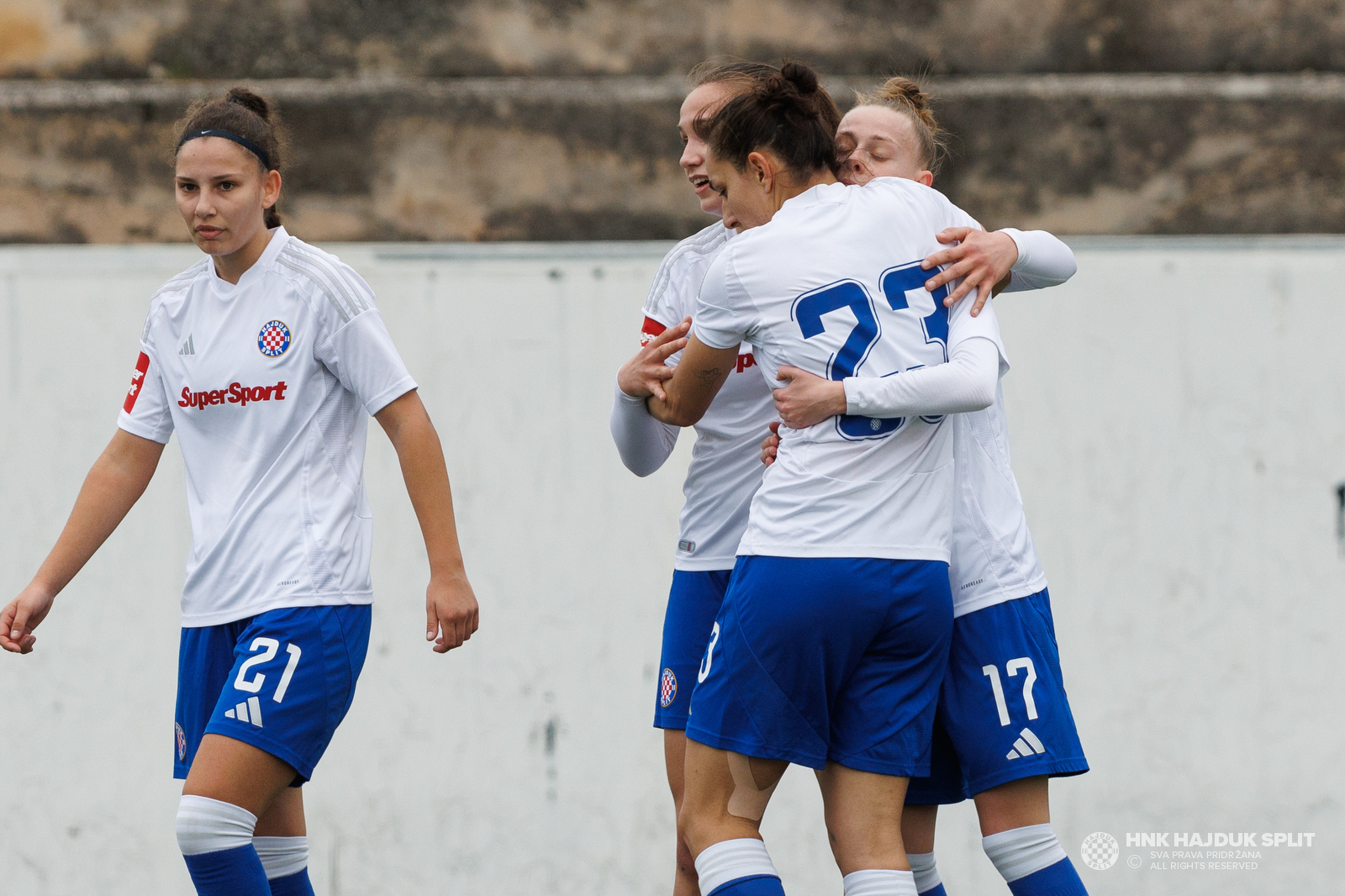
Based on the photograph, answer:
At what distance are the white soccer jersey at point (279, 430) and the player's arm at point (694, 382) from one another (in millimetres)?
565

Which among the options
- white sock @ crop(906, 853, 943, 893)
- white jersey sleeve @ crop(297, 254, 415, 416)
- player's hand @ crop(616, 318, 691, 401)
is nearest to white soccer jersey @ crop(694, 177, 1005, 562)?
player's hand @ crop(616, 318, 691, 401)

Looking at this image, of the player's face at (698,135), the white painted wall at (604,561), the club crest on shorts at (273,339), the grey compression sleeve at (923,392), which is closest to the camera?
the grey compression sleeve at (923,392)

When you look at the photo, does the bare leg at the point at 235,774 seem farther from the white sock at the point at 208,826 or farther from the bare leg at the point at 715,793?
the bare leg at the point at 715,793

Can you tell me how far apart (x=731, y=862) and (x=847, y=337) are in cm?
98


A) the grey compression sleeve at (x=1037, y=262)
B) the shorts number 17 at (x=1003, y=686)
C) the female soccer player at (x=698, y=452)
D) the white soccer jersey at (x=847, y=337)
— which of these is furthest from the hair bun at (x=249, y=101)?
the shorts number 17 at (x=1003, y=686)

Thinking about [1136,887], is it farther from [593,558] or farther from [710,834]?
[710,834]

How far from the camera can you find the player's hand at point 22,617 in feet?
9.75

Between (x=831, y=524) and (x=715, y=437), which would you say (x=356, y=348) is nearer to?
(x=715, y=437)

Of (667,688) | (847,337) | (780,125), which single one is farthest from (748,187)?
(667,688)

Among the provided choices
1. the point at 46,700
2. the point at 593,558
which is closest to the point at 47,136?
the point at 46,700

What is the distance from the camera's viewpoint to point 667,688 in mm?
3221

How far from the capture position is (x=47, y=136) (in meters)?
4.77

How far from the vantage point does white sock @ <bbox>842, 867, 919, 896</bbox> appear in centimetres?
243

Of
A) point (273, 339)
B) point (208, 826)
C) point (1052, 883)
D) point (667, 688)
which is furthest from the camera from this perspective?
point (667, 688)
